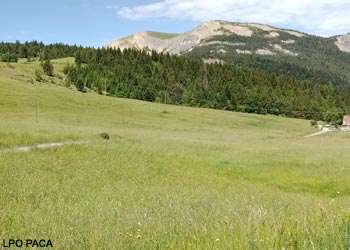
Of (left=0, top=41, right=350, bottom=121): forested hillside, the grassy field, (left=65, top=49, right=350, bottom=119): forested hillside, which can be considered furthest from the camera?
(left=65, top=49, right=350, bottom=119): forested hillside

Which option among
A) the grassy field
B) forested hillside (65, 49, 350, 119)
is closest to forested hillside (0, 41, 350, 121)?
forested hillside (65, 49, 350, 119)

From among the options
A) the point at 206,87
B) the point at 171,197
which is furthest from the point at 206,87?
Result: the point at 171,197

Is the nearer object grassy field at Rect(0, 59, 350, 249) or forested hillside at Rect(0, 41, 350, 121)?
grassy field at Rect(0, 59, 350, 249)

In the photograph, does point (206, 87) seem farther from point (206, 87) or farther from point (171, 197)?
point (171, 197)

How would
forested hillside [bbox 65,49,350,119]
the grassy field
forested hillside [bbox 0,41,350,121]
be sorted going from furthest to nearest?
1. forested hillside [bbox 65,49,350,119]
2. forested hillside [bbox 0,41,350,121]
3. the grassy field

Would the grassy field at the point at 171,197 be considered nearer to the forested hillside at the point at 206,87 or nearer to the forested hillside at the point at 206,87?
the forested hillside at the point at 206,87

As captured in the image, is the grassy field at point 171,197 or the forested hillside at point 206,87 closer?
the grassy field at point 171,197

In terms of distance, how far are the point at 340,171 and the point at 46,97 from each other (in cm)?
8066

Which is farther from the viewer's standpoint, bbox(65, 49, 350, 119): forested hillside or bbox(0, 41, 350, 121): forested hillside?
bbox(65, 49, 350, 119): forested hillside

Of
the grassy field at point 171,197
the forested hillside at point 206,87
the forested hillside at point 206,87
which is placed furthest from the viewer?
the forested hillside at point 206,87

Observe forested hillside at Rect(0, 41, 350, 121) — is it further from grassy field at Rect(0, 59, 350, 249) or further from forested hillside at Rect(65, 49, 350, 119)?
grassy field at Rect(0, 59, 350, 249)

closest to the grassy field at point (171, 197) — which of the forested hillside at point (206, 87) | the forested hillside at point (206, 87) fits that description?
the forested hillside at point (206, 87)

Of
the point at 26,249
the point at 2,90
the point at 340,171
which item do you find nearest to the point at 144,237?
the point at 26,249

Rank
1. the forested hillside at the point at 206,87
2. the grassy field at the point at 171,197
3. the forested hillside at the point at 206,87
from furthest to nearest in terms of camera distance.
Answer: the forested hillside at the point at 206,87 < the forested hillside at the point at 206,87 < the grassy field at the point at 171,197
